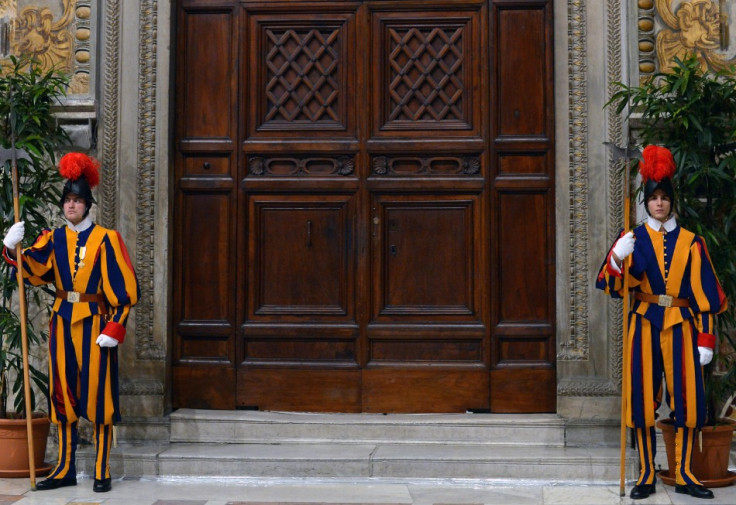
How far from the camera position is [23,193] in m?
6.46

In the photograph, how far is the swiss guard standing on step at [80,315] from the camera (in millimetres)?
6121

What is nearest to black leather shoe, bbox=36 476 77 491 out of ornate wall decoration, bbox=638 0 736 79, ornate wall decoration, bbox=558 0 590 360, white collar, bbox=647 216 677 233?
ornate wall decoration, bbox=558 0 590 360

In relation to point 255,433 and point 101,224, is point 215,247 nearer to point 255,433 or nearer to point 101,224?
point 101,224

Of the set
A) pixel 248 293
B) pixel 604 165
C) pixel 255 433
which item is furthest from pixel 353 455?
pixel 604 165

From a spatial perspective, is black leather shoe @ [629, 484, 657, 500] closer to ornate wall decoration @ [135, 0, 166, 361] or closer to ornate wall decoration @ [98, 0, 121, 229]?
ornate wall decoration @ [135, 0, 166, 361]

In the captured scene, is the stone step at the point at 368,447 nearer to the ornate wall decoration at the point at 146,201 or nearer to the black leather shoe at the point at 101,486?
the black leather shoe at the point at 101,486

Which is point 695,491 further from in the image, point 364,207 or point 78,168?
point 78,168

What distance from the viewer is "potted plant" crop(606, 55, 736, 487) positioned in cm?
611

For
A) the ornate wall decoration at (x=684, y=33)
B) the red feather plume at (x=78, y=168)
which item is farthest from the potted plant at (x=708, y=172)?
the red feather plume at (x=78, y=168)

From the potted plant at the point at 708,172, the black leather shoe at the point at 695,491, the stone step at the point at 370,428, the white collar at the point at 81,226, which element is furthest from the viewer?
the stone step at the point at 370,428

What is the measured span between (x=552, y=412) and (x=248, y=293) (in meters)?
2.15

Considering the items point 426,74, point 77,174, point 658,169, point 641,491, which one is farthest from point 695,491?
point 77,174

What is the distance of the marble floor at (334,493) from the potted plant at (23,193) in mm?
301

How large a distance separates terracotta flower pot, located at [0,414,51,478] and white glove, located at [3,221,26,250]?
3.59 feet
